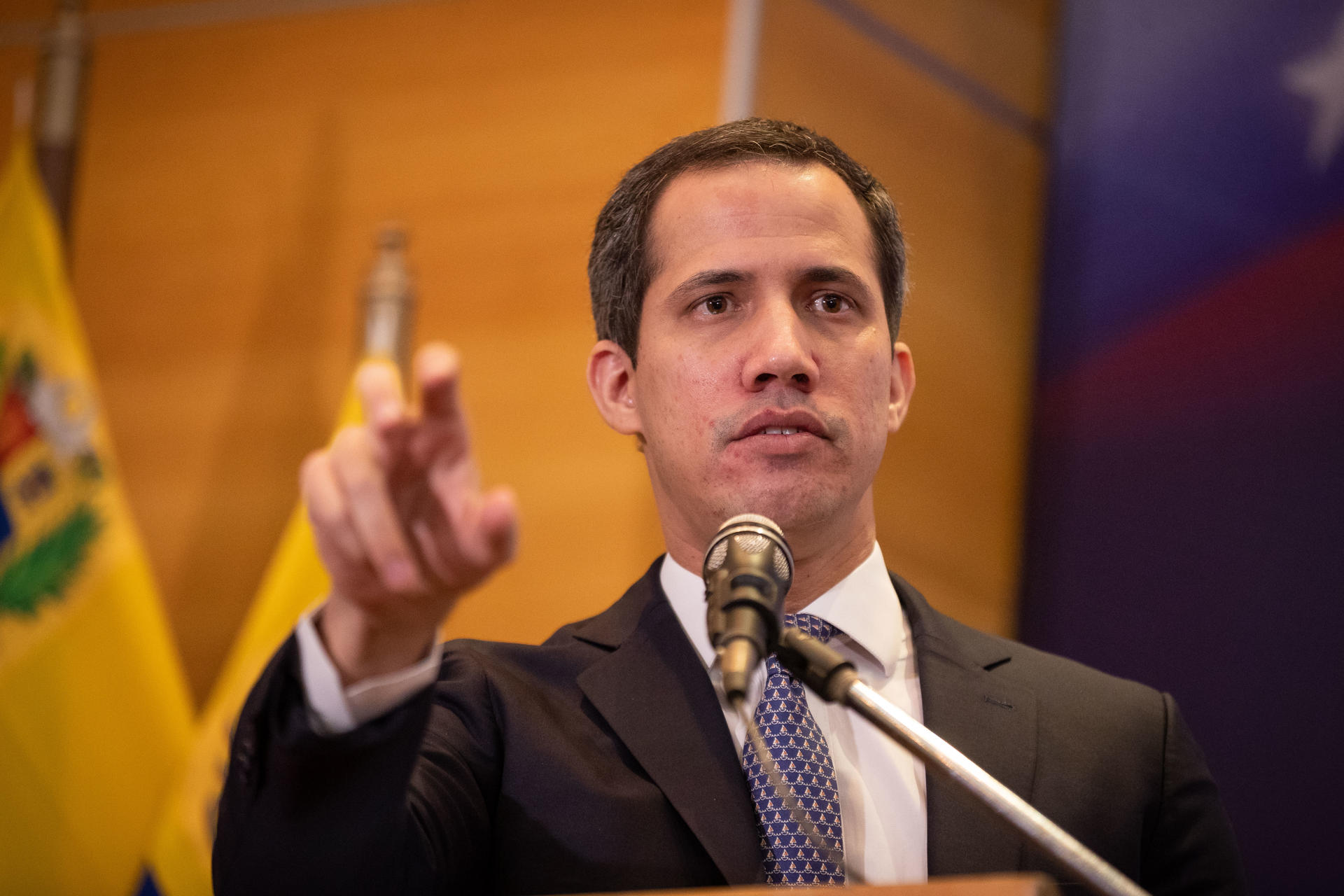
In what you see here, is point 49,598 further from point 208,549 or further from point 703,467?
point 703,467

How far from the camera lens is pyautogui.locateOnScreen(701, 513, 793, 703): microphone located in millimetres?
1021

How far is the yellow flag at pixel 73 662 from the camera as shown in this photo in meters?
2.92

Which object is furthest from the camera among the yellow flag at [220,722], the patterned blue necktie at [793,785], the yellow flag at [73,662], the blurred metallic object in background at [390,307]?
the blurred metallic object in background at [390,307]

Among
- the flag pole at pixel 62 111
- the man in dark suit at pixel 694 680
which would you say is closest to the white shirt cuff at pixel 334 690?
the man in dark suit at pixel 694 680

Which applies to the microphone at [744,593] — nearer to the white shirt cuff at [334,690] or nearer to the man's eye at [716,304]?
the white shirt cuff at [334,690]

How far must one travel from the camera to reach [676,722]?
1.55 metres

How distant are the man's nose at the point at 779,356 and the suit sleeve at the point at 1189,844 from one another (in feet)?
2.27

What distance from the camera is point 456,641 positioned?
1.72m

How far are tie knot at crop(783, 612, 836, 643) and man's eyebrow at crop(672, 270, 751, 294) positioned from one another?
45 cm

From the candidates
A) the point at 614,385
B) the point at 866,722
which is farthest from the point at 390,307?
the point at 866,722

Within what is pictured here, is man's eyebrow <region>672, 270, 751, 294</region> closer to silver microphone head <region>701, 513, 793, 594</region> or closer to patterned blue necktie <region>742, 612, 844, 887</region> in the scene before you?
patterned blue necktie <region>742, 612, 844, 887</region>

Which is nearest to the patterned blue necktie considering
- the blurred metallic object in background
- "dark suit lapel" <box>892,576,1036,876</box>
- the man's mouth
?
"dark suit lapel" <box>892,576,1036,876</box>

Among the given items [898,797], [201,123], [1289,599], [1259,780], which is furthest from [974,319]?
[201,123]

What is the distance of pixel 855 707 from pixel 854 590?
67 cm
